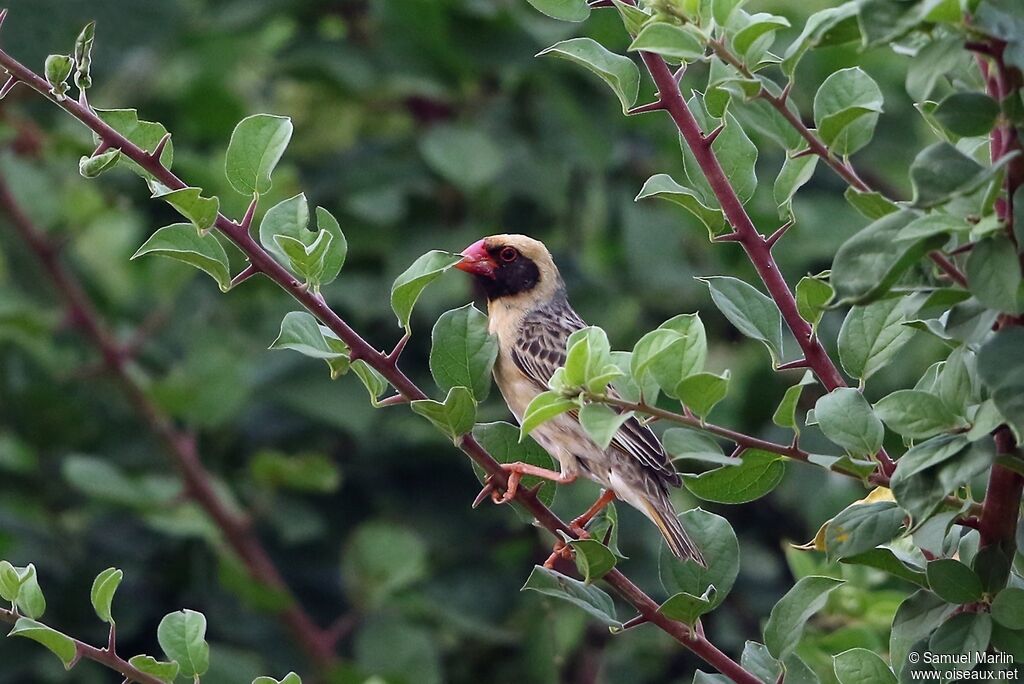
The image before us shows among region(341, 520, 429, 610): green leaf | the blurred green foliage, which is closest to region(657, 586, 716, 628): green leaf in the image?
the blurred green foliage

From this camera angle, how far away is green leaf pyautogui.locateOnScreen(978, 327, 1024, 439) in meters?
1.72

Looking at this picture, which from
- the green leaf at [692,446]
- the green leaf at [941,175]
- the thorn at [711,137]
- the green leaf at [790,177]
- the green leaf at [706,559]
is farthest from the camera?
the green leaf at [706,559]

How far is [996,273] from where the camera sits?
5.63 ft

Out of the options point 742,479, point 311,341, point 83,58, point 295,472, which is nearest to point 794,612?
point 742,479

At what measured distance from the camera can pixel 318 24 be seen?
5.82 m

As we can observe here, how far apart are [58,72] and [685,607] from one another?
4.20 feet

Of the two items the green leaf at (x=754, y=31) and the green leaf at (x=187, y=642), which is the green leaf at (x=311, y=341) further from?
the green leaf at (x=754, y=31)

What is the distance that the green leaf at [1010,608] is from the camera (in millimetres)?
1940

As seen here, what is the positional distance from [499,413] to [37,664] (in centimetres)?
183

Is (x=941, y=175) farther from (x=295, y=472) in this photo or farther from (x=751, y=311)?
(x=295, y=472)

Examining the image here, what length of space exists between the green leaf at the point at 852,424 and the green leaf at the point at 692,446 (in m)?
0.16

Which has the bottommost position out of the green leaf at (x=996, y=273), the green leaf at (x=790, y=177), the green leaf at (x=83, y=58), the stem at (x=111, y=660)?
the stem at (x=111, y=660)

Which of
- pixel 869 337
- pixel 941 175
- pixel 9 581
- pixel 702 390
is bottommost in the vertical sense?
pixel 9 581

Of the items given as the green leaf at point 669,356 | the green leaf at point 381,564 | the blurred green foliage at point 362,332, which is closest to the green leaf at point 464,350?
the green leaf at point 669,356
